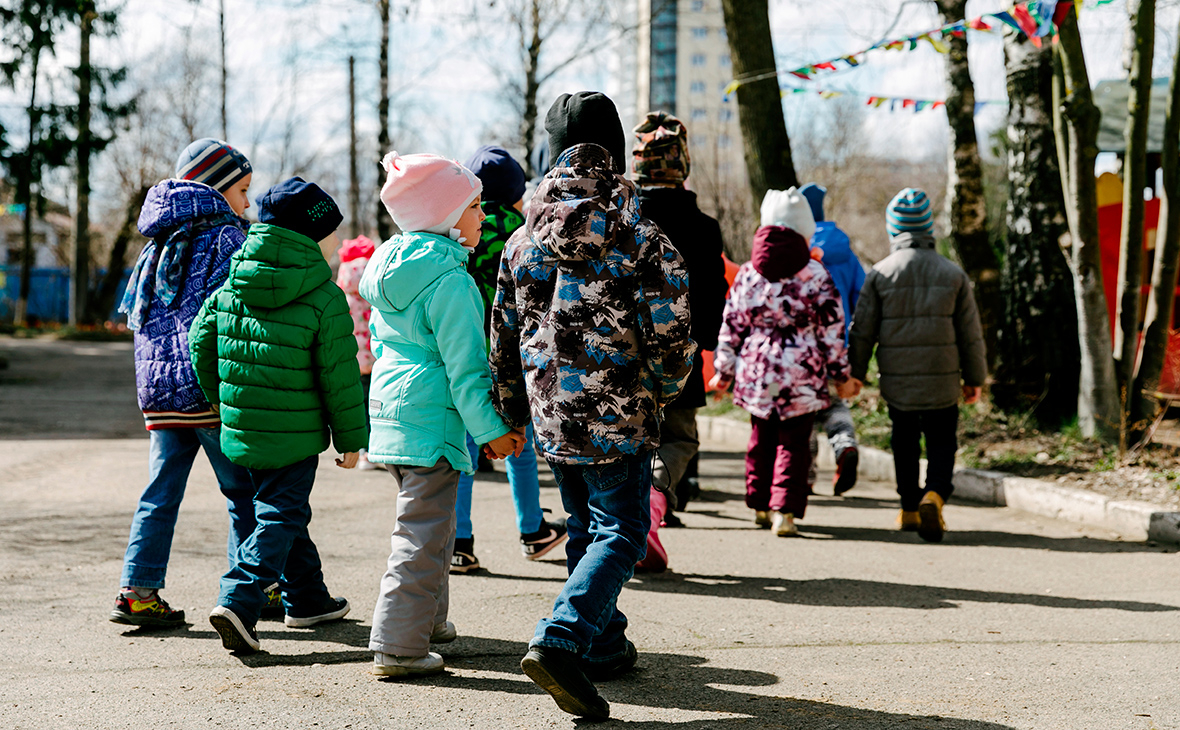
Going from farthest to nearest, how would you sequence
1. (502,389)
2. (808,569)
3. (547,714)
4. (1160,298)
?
(1160,298) < (808,569) < (502,389) < (547,714)

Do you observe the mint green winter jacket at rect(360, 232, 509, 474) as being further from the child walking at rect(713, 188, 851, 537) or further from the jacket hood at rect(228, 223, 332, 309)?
the child walking at rect(713, 188, 851, 537)

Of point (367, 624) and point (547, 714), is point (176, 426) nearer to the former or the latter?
point (367, 624)

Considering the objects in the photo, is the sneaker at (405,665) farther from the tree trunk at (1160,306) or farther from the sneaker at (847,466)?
the tree trunk at (1160,306)

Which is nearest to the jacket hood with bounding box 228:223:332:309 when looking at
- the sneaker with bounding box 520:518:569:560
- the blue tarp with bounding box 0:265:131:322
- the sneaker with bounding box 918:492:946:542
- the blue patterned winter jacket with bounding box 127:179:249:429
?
the blue patterned winter jacket with bounding box 127:179:249:429

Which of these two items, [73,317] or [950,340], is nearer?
[950,340]

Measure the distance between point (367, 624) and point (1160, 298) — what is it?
6.18 meters

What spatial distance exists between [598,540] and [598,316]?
0.69m

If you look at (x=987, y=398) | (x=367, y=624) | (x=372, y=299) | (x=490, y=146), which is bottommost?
(x=367, y=624)

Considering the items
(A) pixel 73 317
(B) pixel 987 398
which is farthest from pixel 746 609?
(A) pixel 73 317

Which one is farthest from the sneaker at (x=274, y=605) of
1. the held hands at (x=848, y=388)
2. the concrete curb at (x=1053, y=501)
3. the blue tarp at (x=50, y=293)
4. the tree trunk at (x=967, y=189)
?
the blue tarp at (x=50, y=293)

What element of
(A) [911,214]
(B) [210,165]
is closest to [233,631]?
(B) [210,165]

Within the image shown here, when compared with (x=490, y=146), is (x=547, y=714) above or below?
below

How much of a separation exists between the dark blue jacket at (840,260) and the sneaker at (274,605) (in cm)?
418

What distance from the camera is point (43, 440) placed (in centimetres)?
965
